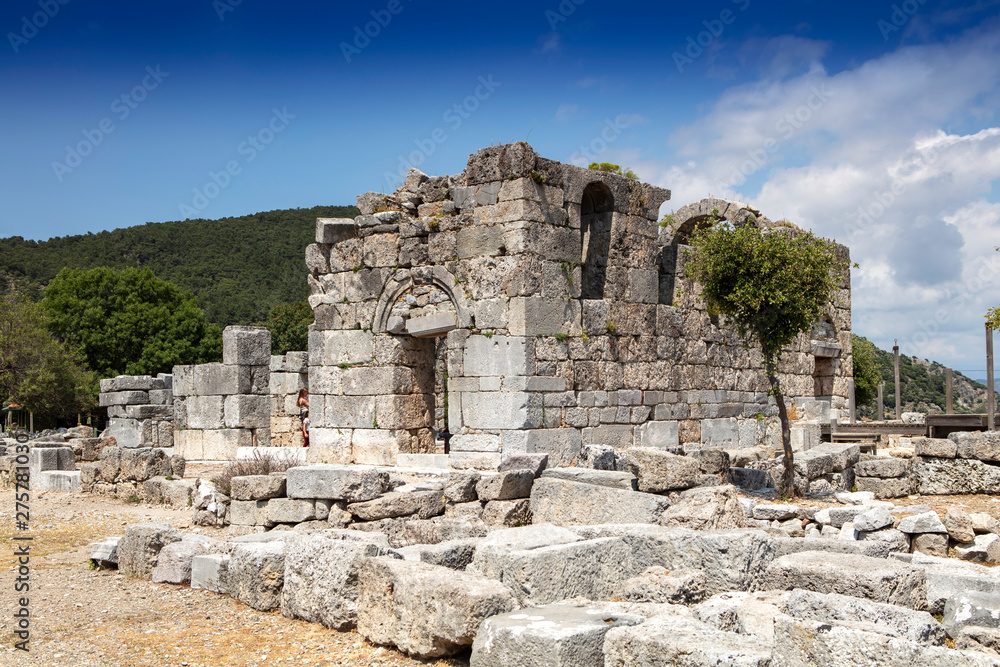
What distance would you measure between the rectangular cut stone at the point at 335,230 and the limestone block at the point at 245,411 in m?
4.86

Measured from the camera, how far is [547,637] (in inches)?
189

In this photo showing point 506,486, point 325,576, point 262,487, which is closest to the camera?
point 325,576

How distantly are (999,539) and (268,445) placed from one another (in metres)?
13.9

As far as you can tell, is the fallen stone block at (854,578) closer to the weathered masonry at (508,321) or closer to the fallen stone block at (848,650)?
the fallen stone block at (848,650)

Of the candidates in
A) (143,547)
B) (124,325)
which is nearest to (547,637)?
(143,547)

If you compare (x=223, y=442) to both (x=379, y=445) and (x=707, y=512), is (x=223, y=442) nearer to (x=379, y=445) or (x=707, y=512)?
(x=379, y=445)

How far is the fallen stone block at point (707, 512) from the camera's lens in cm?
752

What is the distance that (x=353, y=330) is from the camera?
1437cm

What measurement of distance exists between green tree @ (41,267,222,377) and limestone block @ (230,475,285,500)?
33396 mm

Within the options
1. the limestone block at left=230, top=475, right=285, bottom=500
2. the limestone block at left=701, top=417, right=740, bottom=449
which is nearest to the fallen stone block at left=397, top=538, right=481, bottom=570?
the limestone block at left=230, top=475, right=285, bottom=500

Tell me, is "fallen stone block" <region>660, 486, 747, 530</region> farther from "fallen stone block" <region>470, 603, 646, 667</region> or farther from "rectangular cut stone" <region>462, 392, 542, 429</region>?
"rectangular cut stone" <region>462, 392, 542, 429</region>

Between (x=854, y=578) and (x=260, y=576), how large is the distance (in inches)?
171

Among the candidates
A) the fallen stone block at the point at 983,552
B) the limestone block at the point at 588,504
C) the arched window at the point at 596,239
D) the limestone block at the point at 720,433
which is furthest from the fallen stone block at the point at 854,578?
the limestone block at the point at 720,433

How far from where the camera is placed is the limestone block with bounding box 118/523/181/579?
8359 millimetres
